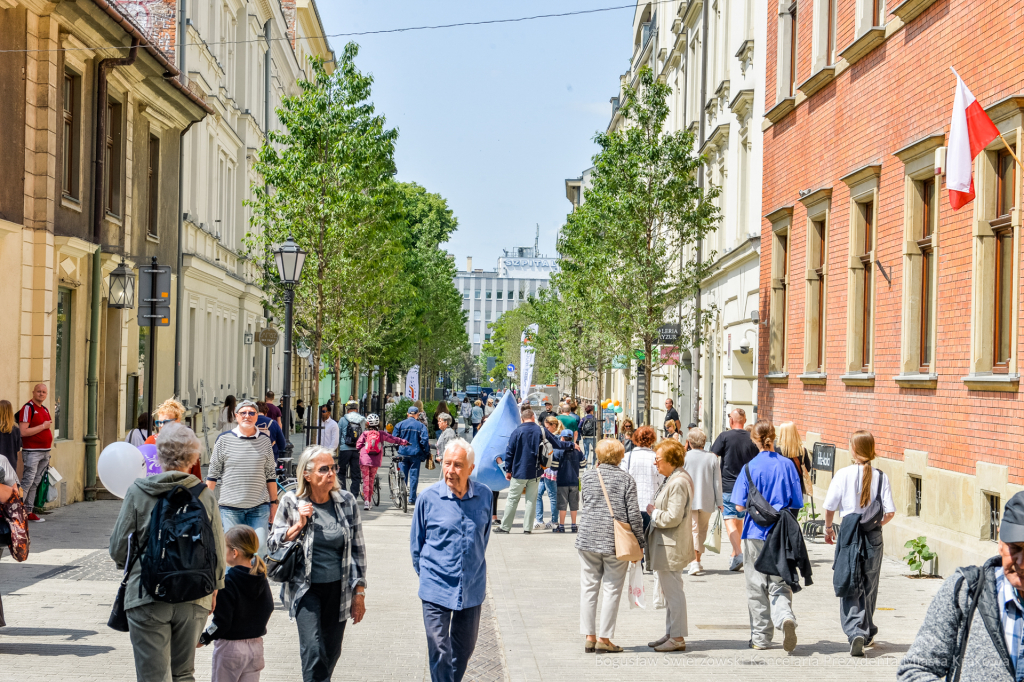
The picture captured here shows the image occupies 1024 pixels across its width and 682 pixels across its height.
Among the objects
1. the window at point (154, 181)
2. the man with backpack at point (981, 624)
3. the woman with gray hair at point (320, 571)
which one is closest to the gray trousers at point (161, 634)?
the woman with gray hair at point (320, 571)

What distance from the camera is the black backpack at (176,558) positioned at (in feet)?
19.2

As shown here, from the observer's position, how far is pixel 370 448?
1909 cm

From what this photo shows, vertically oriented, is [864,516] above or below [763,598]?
above

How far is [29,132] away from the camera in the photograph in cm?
1662

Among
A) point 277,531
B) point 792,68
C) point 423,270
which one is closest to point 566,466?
point 792,68

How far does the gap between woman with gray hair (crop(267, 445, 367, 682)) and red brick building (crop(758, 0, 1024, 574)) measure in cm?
749

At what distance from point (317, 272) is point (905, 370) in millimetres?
16077

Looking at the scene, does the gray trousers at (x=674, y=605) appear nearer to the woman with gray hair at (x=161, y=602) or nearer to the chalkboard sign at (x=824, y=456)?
the woman with gray hair at (x=161, y=602)

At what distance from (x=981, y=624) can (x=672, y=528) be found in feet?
19.9

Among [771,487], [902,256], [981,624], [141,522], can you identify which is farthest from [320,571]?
[902,256]

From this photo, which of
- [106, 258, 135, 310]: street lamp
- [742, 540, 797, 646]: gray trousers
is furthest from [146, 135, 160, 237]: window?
[742, 540, 797, 646]: gray trousers

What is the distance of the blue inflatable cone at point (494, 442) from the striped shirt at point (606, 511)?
5.35 metres

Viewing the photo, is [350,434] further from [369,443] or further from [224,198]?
[224,198]

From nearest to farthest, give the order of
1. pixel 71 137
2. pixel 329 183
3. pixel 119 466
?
pixel 119 466 → pixel 71 137 → pixel 329 183
